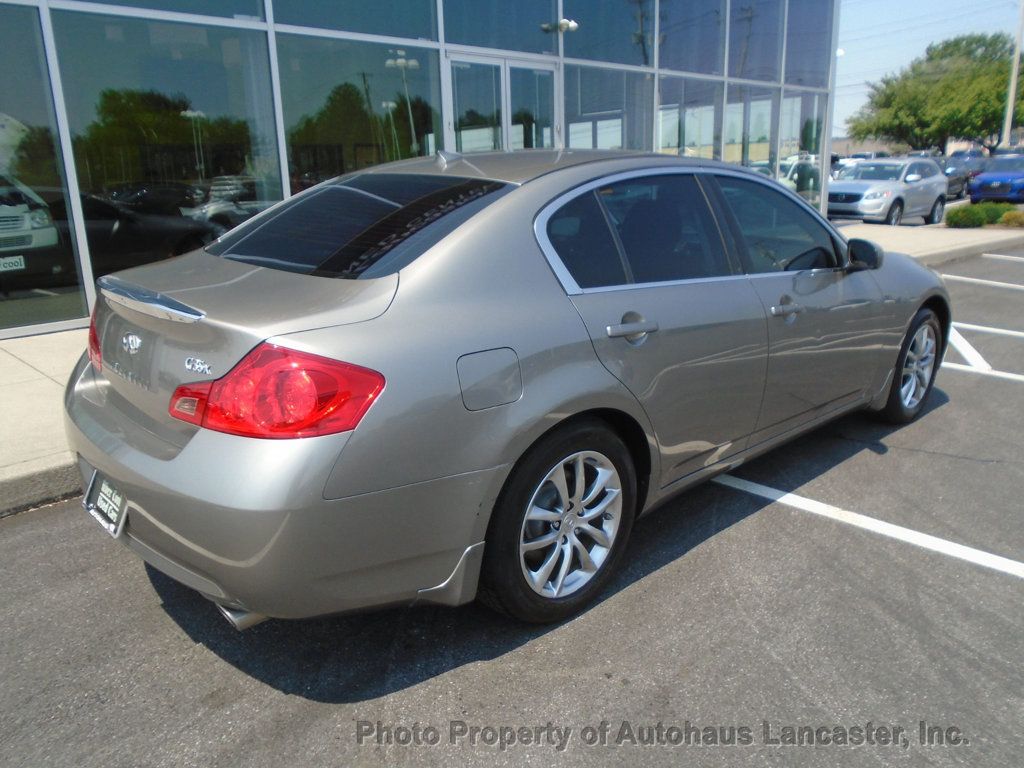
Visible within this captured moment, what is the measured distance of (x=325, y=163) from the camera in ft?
29.9

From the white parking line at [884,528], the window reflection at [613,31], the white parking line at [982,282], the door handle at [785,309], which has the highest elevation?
the window reflection at [613,31]

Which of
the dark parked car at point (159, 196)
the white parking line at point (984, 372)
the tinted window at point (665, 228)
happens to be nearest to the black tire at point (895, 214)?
the white parking line at point (984, 372)

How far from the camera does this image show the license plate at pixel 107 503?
2552 millimetres

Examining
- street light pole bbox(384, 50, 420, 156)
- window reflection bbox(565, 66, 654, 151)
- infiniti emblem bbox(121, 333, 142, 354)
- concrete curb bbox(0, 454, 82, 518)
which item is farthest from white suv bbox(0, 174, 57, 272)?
window reflection bbox(565, 66, 654, 151)

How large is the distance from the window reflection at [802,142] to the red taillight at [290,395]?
1519 centimetres

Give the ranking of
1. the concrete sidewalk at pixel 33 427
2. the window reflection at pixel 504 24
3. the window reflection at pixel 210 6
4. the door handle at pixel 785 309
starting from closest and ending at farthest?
1. the door handle at pixel 785 309
2. the concrete sidewalk at pixel 33 427
3. the window reflection at pixel 210 6
4. the window reflection at pixel 504 24

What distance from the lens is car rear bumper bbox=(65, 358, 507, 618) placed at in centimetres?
219

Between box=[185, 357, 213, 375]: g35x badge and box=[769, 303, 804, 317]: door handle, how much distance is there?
2391 mm

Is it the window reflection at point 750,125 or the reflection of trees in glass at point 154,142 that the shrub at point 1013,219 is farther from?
the reflection of trees in glass at point 154,142

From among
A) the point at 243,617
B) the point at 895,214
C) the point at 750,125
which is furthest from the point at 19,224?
the point at 895,214

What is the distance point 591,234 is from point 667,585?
1.40 metres

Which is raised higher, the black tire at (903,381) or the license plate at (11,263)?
the license plate at (11,263)

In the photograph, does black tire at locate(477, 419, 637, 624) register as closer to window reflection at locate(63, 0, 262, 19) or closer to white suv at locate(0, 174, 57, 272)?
white suv at locate(0, 174, 57, 272)

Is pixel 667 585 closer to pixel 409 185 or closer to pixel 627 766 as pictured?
pixel 627 766
